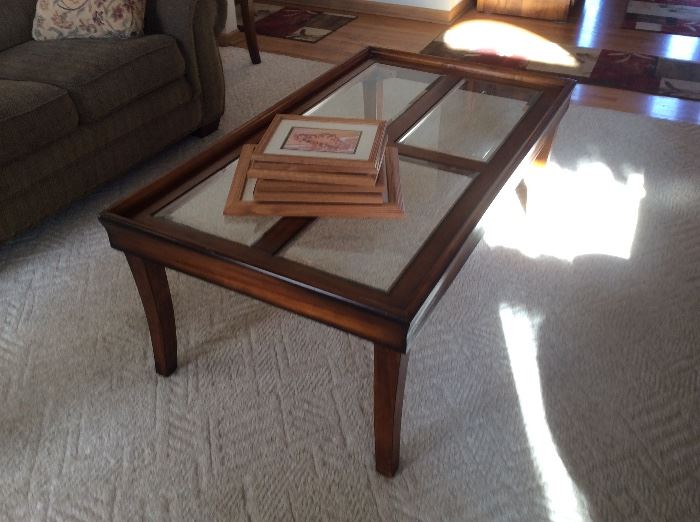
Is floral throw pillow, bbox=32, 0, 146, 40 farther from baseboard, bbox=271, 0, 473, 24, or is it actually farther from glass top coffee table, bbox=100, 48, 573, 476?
baseboard, bbox=271, 0, 473, 24

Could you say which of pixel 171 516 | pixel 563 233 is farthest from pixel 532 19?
pixel 171 516

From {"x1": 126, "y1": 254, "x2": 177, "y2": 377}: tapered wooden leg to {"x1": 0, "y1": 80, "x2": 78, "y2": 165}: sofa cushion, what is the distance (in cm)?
69

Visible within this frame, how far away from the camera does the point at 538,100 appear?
1636mm

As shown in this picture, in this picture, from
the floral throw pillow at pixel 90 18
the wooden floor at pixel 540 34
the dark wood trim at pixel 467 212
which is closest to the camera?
the dark wood trim at pixel 467 212

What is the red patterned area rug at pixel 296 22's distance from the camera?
11.5ft

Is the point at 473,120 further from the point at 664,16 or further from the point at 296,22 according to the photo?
the point at 664,16

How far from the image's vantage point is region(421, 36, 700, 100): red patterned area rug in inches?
109

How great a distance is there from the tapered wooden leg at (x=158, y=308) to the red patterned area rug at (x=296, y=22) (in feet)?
8.03

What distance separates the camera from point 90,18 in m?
2.09

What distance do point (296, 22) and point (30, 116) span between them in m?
2.29

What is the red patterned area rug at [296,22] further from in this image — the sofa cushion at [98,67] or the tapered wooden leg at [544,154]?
the tapered wooden leg at [544,154]

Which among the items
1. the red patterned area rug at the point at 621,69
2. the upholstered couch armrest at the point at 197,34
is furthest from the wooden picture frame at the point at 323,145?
the red patterned area rug at the point at 621,69

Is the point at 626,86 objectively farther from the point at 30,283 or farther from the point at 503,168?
the point at 30,283

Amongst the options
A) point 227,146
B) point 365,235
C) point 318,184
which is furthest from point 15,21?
point 365,235
